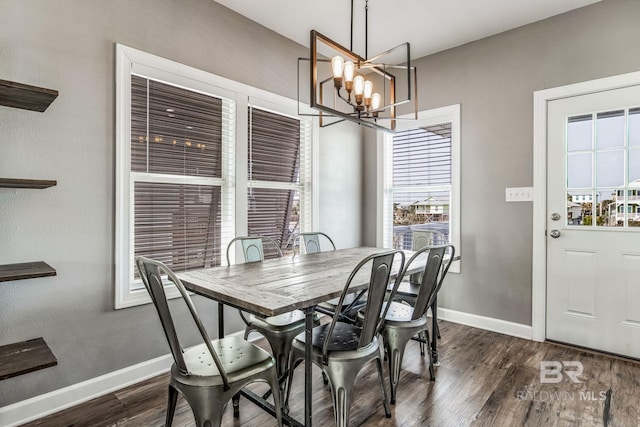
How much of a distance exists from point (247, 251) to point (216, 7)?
1907 mm

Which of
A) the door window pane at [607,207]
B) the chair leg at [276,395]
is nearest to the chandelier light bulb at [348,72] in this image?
the chair leg at [276,395]

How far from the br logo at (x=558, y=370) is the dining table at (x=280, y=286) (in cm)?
116

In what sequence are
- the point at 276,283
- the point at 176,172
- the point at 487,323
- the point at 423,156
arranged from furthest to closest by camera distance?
the point at 423,156
the point at 487,323
the point at 176,172
the point at 276,283

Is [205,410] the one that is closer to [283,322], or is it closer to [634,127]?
[283,322]

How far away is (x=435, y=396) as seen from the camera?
2.11 meters

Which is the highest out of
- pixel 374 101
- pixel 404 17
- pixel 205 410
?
pixel 404 17

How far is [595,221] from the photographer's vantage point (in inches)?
109

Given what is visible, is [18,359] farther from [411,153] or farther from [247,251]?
[411,153]

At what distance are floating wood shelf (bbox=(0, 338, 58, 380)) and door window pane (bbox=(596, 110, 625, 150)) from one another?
3.82 metres

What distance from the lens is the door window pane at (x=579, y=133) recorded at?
111 inches

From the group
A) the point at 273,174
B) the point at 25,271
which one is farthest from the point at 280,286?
the point at 273,174

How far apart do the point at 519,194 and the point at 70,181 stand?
3.37 metres

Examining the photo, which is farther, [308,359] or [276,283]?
[276,283]

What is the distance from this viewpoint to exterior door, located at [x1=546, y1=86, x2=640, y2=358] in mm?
2633
